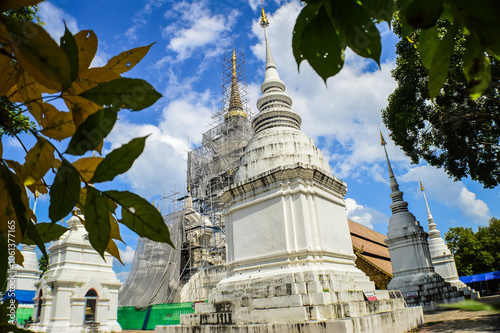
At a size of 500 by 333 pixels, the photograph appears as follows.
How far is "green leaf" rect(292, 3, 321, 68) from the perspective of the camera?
56cm

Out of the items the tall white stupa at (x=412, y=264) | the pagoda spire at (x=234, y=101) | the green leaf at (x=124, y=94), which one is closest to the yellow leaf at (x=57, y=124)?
the green leaf at (x=124, y=94)

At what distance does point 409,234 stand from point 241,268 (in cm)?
955

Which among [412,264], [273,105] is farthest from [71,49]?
[412,264]

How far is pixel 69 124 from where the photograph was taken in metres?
0.62

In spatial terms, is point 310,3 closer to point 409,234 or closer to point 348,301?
point 348,301

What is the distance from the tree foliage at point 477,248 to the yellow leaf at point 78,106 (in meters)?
30.0

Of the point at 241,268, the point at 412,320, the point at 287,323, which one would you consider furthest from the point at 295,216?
the point at 412,320

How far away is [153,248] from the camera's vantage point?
70.0ft

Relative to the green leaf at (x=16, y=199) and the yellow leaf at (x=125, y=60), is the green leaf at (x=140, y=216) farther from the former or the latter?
the yellow leaf at (x=125, y=60)

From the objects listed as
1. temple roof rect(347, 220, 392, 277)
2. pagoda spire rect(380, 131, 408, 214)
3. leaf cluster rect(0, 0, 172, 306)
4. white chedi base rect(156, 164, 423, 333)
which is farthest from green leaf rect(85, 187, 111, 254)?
temple roof rect(347, 220, 392, 277)

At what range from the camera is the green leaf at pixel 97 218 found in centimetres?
54

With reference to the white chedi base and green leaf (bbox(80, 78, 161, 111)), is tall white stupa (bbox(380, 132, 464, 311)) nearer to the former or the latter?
the white chedi base

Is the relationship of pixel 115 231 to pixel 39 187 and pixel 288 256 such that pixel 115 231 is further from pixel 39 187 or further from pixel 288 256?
pixel 288 256

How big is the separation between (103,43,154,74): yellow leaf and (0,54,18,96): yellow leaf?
6.1 inches
